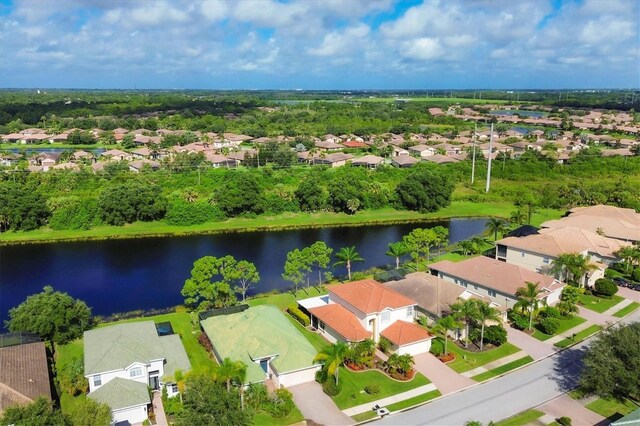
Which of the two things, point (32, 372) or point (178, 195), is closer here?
point (32, 372)

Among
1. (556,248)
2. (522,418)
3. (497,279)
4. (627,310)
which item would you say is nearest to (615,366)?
(522,418)

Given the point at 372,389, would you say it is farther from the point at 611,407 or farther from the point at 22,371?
the point at 22,371

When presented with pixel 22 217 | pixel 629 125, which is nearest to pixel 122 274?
pixel 22 217

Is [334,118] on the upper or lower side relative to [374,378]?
upper

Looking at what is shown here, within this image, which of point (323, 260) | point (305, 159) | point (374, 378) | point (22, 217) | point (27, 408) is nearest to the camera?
point (27, 408)

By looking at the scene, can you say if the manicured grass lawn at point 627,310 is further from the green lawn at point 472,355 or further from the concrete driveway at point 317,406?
the concrete driveway at point 317,406

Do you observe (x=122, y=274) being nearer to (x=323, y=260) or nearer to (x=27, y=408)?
(x=323, y=260)
